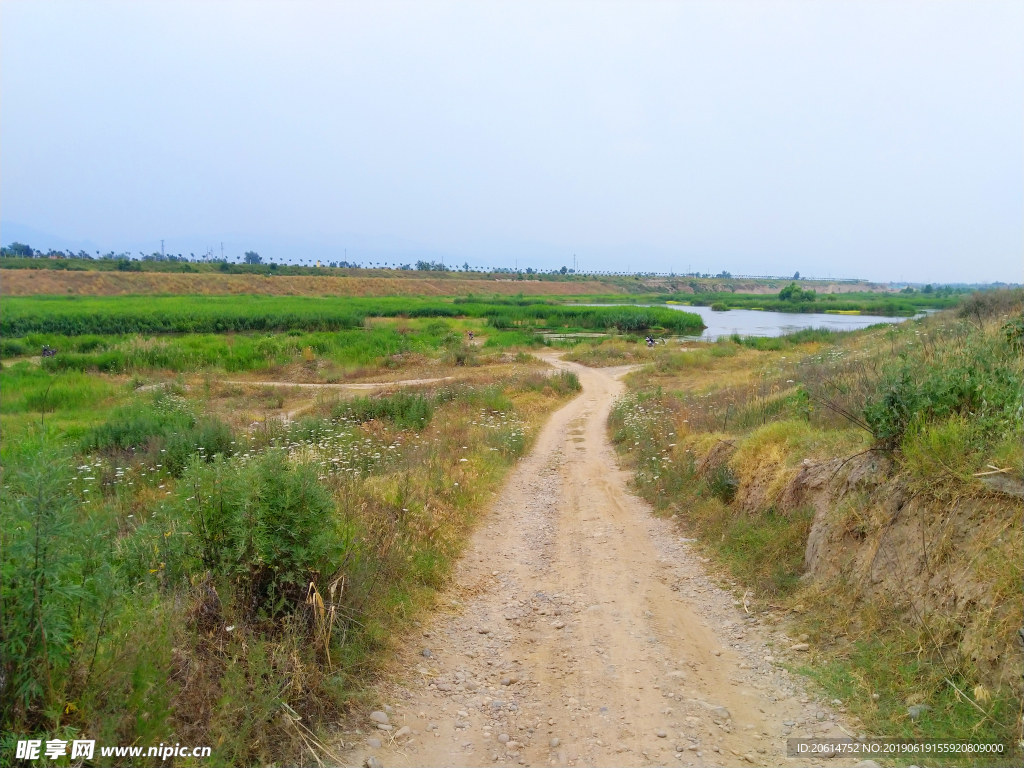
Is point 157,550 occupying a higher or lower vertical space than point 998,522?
lower

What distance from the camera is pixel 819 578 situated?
5.70 meters

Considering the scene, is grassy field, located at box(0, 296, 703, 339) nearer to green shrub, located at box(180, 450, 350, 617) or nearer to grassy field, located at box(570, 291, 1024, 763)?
green shrub, located at box(180, 450, 350, 617)

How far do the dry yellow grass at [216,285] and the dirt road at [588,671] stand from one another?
7071 centimetres

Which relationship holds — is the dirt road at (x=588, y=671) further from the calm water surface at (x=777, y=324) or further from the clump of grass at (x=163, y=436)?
the calm water surface at (x=777, y=324)

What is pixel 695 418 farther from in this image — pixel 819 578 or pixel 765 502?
pixel 819 578

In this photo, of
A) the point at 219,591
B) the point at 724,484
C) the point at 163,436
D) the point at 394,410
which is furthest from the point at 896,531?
the point at 163,436

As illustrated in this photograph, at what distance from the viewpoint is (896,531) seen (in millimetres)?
5152

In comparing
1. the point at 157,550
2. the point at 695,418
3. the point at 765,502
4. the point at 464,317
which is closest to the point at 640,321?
the point at 464,317

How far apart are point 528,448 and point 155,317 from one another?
4070 cm

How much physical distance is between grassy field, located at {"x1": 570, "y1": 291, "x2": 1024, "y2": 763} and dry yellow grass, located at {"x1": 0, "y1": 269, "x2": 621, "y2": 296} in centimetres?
7162

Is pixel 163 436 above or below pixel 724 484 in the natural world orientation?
below

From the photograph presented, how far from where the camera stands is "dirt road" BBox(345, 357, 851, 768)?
3914mm

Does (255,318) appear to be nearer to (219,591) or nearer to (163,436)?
(163,436)

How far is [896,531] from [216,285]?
292 feet
